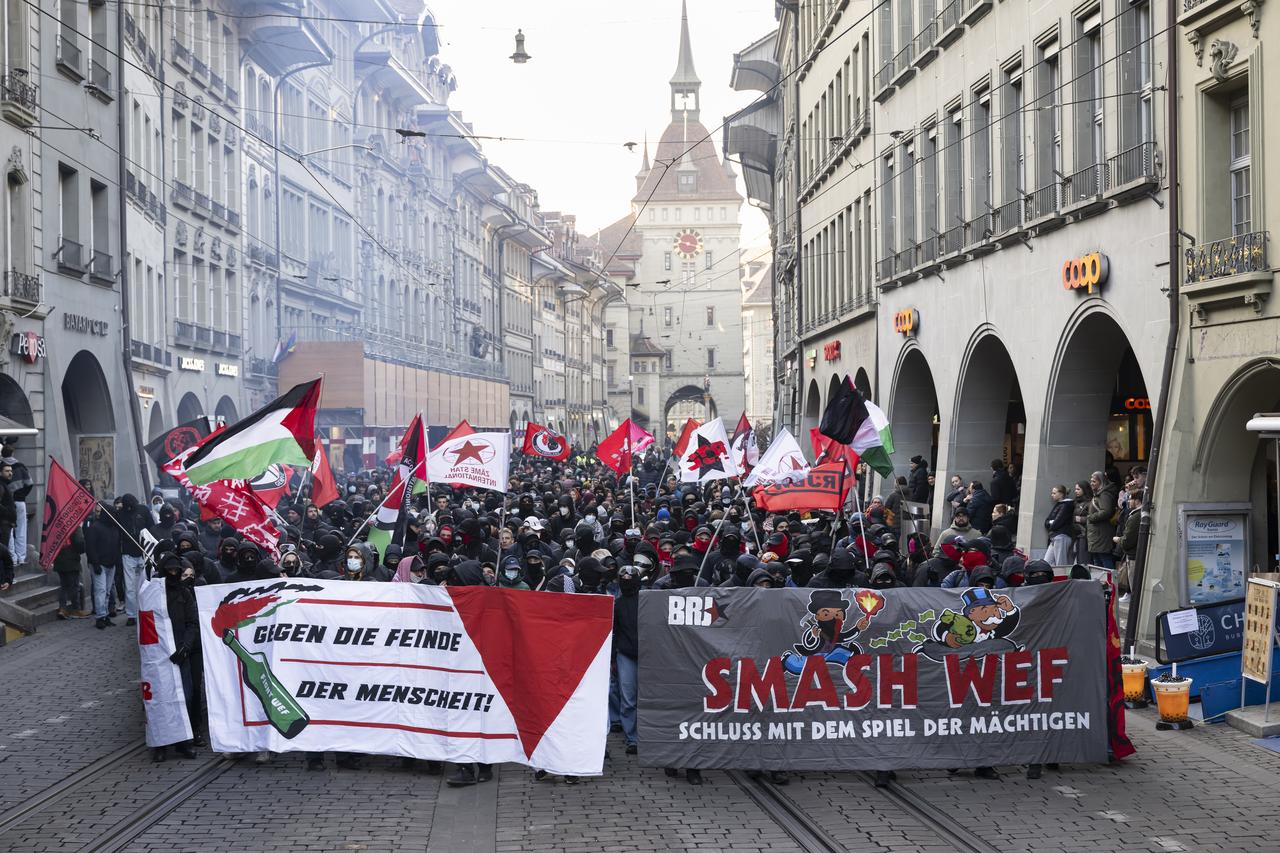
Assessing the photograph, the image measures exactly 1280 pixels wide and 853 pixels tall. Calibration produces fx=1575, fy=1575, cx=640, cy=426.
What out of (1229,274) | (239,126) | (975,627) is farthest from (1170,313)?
(239,126)

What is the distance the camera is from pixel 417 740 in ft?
36.8

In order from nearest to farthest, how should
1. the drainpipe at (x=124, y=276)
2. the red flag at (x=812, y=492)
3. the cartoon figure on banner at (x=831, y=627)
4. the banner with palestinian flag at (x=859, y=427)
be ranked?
the cartoon figure on banner at (x=831, y=627)
the banner with palestinian flag at (x=859, y=427)
the red flag at (x=812, y=492)
the drainpipe at (x=124, y=276)

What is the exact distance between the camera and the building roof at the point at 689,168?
126 m

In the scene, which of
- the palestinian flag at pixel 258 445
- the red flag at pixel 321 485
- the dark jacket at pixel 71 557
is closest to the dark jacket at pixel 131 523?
the dark jacket at pixel 71 557

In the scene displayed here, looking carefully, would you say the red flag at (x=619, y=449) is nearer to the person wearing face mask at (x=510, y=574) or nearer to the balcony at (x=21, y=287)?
the balcony at (x=21, y=287)

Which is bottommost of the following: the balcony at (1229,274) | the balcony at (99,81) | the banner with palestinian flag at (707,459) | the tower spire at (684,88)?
the banner with palestinian flag at (707,459)

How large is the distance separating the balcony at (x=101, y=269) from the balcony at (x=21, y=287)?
311 centimetres

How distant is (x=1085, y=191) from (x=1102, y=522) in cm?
465

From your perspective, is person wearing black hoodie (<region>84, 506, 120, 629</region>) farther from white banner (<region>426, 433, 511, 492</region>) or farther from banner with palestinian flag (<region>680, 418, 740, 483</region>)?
banner with palestinian flag (<region>680, 418, 740, 483</region>)

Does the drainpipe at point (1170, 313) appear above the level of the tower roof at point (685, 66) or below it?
below

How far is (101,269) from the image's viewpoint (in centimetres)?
2816

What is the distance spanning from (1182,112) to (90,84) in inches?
723

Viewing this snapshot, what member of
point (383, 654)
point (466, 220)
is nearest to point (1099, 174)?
point (383, 654)

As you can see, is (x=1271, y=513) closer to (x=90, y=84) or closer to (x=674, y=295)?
(x=90, y=84)
